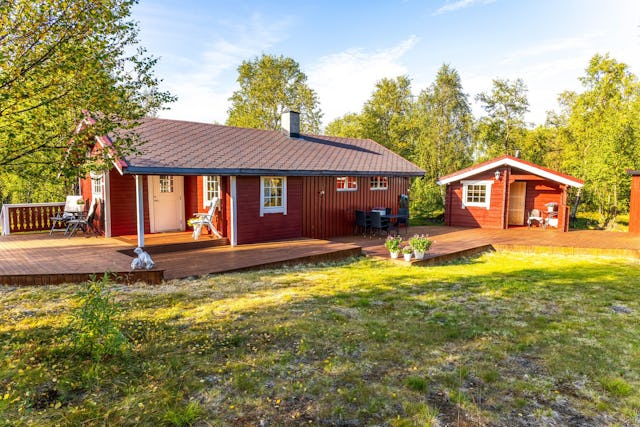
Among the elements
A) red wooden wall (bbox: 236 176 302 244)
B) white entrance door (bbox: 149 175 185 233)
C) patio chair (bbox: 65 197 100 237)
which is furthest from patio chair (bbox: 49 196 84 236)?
red wooden wall (bbox: 236 176 302 244)

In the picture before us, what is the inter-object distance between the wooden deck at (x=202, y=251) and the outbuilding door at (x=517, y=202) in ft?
7.71

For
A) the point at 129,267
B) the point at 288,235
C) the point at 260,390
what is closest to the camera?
the point at 260,390

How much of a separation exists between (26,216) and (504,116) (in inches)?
973

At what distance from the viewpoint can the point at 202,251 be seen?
910 centimetres

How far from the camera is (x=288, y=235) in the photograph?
1109 centimetres

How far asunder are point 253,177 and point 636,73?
22673 mm

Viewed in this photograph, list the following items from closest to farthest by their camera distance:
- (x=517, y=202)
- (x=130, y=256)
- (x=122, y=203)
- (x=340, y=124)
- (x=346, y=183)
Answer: (x=130, y=256)
(x=122, y=203)
(x=346, y=183)
(x=517, y=202)
(x=340, y=124)

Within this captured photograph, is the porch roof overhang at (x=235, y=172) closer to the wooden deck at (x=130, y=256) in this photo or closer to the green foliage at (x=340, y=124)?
the wooden deck at (x=130, y=256)

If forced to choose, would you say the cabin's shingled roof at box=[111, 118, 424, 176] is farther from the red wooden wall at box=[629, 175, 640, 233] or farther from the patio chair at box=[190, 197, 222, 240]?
the red wooden wall at box=[629, 175, 640, 233]

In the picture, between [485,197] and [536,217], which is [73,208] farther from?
[536,217]

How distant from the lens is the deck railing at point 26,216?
1074 cm

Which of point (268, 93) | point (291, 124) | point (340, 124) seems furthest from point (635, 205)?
point (340, 124)

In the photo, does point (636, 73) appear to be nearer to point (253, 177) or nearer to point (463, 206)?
point (463, 206)

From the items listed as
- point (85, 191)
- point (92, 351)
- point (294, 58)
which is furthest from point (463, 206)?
point (294, 58)
